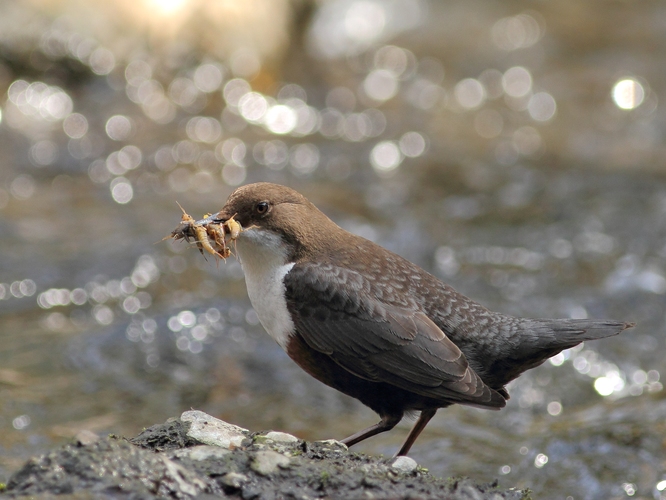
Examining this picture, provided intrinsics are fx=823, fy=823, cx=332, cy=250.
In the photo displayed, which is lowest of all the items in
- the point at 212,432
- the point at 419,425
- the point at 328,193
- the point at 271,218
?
the point at 419,425

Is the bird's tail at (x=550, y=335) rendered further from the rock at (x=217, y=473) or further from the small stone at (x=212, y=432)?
the small stone at (x=212, y=432)

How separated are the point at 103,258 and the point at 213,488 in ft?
14.7

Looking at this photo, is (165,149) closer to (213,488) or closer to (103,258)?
(103,258)

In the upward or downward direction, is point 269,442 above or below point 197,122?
below

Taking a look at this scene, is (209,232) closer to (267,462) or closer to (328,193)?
(267,462)

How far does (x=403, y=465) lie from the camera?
2.63 m

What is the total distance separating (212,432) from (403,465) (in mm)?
624

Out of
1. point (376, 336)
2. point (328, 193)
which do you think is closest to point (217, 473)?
point (376, 336)

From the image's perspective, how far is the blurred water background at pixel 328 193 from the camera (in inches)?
191

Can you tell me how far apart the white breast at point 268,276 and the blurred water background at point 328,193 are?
1.41m

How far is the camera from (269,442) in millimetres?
2639

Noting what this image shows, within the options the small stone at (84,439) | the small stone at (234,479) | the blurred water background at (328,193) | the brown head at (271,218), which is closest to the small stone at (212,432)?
the small stone at (234,479)

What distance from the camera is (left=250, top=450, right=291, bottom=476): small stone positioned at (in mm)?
2340

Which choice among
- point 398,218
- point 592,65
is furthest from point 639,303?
point 592,65
